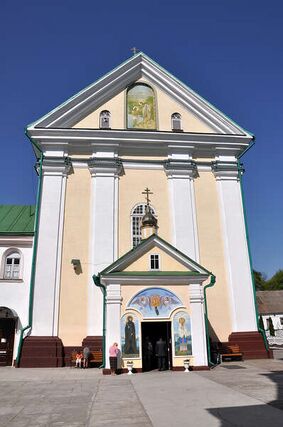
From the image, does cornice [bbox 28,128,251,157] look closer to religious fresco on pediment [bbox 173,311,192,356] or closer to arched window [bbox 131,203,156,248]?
arched window [bbox 131,203,156,248]

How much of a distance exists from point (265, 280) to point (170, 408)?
78.4m

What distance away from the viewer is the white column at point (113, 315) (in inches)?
582

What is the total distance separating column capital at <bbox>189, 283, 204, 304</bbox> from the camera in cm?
1580

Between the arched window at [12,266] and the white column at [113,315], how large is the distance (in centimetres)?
625

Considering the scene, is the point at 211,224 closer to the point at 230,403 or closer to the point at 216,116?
the point at 216,116

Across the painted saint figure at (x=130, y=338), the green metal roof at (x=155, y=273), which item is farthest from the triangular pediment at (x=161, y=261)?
the painted saint figure at (x=130, y=338)

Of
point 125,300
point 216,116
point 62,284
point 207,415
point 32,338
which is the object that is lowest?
point 207,415

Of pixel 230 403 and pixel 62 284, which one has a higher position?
pixel 62 284

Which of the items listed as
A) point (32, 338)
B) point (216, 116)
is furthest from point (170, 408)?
point (216, 116)

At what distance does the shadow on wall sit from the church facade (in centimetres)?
739

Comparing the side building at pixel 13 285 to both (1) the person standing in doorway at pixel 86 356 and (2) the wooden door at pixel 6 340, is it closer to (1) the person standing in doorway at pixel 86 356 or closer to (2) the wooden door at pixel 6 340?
(2) the wooden door at pixel 6 340

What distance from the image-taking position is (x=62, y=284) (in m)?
18.6

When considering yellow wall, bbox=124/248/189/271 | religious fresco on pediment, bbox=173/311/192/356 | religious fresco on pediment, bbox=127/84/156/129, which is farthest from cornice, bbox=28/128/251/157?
religious fresco on pediment, bbox=173/311/192/356

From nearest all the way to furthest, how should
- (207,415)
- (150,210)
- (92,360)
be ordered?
(207,415) → (92,360) → (150,210)
